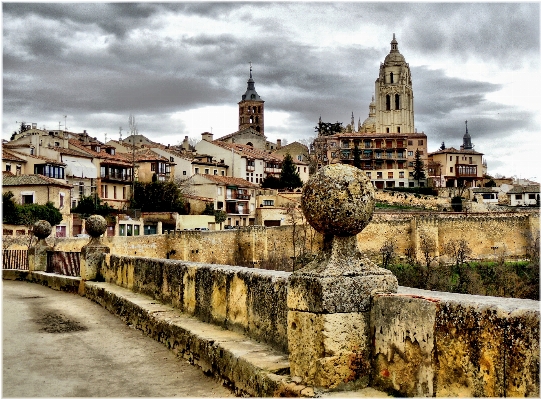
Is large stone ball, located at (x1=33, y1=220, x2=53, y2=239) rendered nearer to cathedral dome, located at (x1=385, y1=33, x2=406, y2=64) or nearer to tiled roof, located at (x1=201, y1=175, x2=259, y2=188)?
tiled roof, located at (x1=201, y1=175, x2=259, y2=188)

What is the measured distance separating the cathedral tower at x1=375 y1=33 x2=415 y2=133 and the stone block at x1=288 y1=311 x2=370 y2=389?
116626mm

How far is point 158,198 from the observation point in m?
63.1

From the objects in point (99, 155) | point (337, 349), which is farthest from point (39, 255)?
point (99, 155)

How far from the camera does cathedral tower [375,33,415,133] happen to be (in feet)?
392

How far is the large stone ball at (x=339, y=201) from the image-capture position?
4.48 metres

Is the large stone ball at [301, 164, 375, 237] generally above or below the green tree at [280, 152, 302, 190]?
below

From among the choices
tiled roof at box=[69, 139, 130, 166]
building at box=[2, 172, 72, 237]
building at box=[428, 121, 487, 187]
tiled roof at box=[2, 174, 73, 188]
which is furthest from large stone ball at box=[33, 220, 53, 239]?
building at box=[428, 121, 487, 187]

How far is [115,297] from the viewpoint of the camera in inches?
440

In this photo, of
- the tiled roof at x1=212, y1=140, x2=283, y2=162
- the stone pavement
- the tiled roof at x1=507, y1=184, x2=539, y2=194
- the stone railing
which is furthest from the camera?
the tiled roof at x1=507, y1=184, x2=539, y2=194

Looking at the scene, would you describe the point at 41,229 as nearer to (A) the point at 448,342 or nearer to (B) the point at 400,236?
(A) the point at 448,342

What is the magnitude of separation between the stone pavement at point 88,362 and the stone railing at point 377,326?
54.3 inches

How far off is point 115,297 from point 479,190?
294 feet

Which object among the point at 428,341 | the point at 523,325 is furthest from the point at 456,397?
the point at 523,325

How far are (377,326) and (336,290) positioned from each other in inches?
14.9
